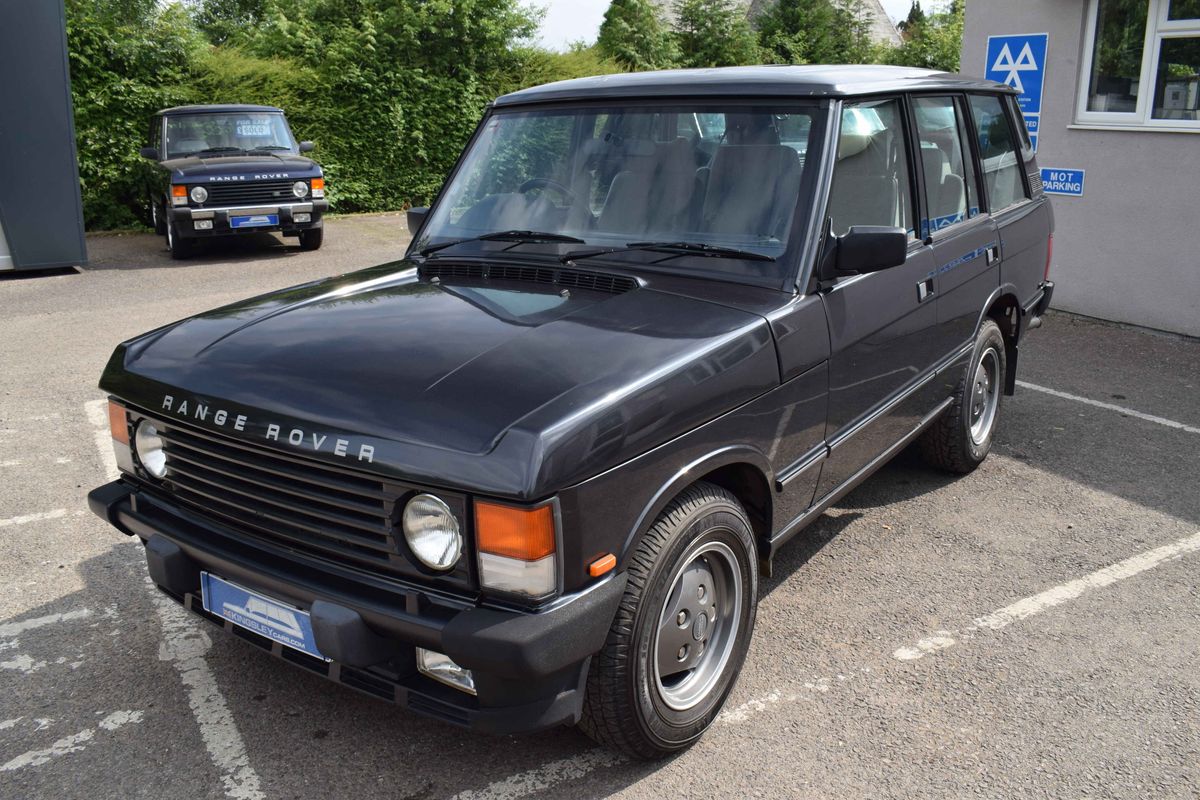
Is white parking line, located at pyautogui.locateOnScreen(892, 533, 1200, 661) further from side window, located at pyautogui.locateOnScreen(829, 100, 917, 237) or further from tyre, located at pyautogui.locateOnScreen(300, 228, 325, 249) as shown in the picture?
tyre, located at pyautogui.locateOnScreen(300, 228, 325, 249)

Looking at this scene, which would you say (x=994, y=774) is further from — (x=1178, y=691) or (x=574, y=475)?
(x=574, y=475)

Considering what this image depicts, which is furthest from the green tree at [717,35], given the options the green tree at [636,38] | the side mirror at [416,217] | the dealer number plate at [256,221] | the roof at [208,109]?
the side mirror at [416,217]

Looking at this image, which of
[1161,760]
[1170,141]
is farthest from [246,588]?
[1170,141]

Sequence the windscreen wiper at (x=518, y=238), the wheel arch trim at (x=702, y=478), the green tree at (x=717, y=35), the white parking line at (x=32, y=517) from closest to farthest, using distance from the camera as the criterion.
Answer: the wheel arch trim at (x=702, y=478) < the windscreen wiper at (x=518, y=238) < the white parking line at (x=32, y=517) < the green tree at (x=717, y=35)

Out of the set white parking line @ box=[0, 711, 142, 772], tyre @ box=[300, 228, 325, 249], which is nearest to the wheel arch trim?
white parking line @ box=[0, 711, 142, 772]

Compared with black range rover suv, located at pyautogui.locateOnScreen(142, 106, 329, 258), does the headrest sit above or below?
above

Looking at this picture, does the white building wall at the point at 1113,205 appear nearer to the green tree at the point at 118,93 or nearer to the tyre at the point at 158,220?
the tyre at the point at 158,220

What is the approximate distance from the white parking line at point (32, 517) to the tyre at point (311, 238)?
29.4ft

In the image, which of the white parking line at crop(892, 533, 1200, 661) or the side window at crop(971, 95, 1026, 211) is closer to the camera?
the white parking line at crop(892, 533, 1200, 661)

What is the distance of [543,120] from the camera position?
4094 millimetres

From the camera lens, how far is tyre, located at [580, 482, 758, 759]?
8.84 feet

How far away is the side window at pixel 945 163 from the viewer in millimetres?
4387

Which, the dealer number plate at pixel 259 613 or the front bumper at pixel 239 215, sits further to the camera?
the front bumper at pixel 239 215

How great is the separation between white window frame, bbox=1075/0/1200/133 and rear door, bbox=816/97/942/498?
17.6 feet
